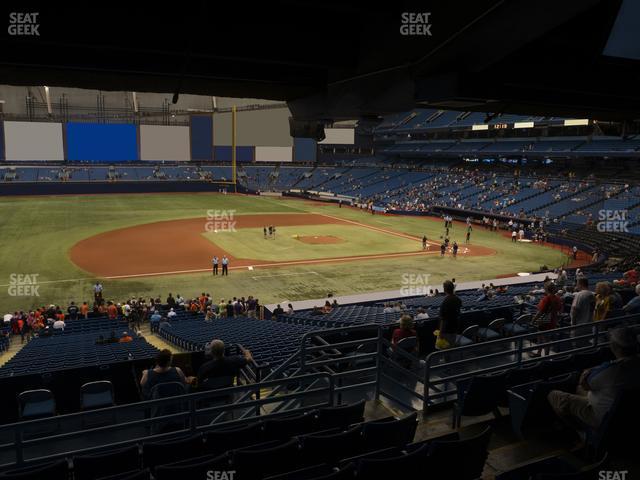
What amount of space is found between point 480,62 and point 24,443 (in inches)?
229

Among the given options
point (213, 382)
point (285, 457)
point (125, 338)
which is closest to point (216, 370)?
point (213, 382)

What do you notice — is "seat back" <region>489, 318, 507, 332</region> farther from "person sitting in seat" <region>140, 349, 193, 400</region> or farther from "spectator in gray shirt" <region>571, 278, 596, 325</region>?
"person sitting in seat" <region>140, 349, 193, 400</region>

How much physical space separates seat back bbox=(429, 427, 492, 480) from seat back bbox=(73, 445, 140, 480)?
9.25ft

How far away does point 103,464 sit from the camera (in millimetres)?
4758

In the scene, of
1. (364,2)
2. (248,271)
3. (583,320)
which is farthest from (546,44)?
(248,271)

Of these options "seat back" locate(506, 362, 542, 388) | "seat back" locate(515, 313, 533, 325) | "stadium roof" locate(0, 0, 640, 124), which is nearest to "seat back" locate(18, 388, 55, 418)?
"stadium roof" locate(0, 0, 640, 124)

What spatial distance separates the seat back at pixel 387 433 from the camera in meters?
5.21

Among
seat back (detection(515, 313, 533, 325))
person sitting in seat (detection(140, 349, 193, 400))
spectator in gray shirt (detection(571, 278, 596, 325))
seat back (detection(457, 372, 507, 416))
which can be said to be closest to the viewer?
seat back (detection(457, 372, 507, 416))

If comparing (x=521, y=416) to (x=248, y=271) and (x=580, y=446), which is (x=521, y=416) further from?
(x=248, y=271)

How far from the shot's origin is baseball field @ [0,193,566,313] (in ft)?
91.4

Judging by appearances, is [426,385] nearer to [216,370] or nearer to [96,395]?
[216,370]

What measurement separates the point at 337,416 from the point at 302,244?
35.1 meters

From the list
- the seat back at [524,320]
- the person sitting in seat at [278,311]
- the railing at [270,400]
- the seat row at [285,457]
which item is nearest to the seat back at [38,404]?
the railing at [270,400]

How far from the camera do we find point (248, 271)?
3175cm
